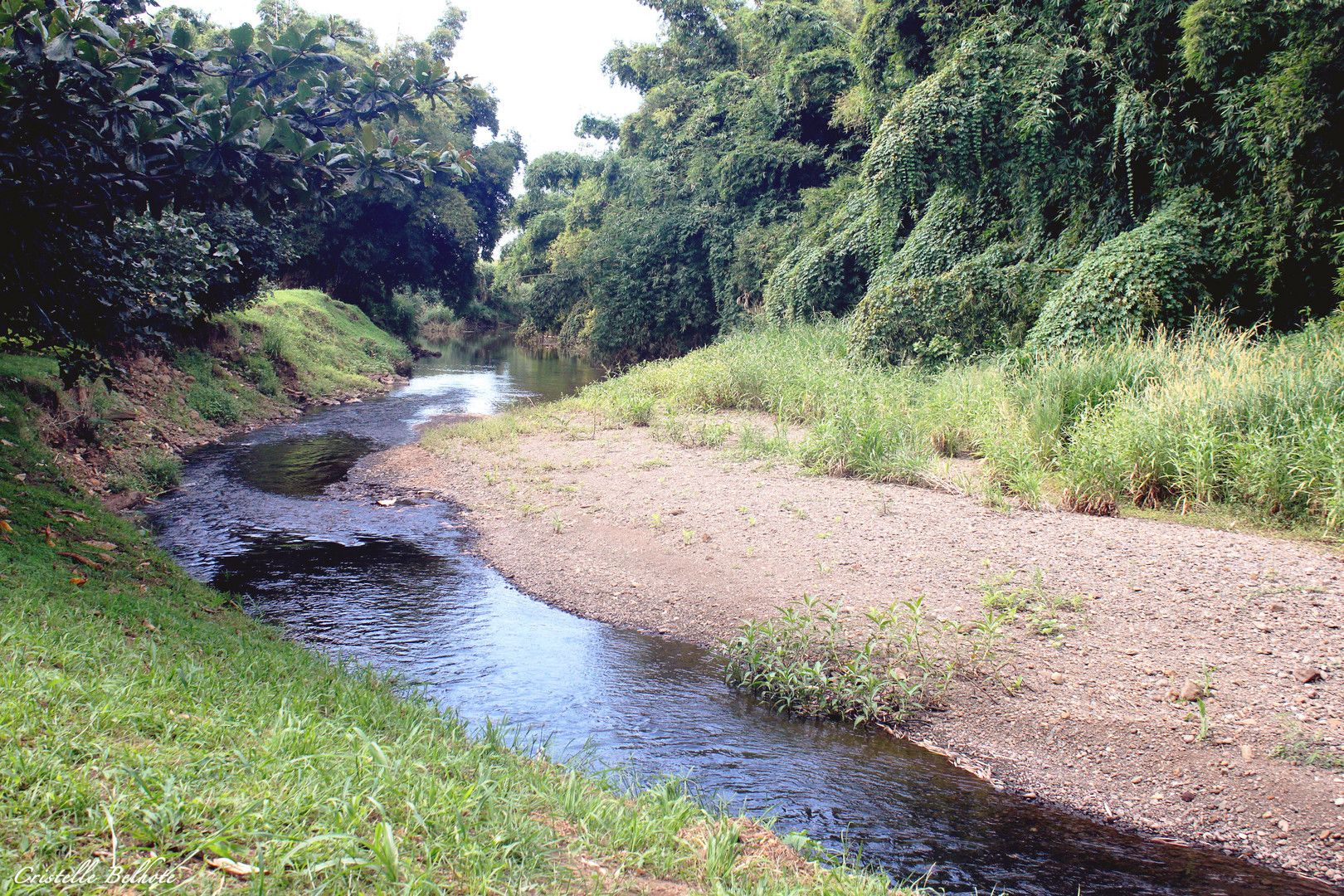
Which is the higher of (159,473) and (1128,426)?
(1128,426)

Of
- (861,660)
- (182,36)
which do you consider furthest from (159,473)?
(861,660)

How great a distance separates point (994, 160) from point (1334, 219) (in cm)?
619

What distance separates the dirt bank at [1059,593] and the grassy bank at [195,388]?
5.00 meters

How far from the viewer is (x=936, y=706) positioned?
17.6ft

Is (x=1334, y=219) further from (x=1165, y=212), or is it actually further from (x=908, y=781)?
(x=908, y=781)

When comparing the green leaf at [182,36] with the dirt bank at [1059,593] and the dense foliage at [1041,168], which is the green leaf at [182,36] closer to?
the dirt bank at [1059,593]

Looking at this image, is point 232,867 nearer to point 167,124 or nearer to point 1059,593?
point 167,124

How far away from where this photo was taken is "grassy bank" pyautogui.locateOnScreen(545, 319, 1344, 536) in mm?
7562

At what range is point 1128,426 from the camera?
8617 millimetres

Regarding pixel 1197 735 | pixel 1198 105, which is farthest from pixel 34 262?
pixel 1198 105

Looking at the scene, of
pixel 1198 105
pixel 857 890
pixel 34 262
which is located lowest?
pixel 857 890
